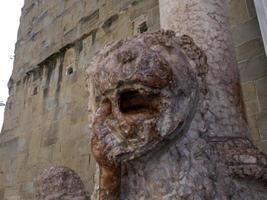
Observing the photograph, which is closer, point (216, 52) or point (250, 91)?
point (216, 52)

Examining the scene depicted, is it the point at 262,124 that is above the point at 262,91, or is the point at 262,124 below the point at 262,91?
below

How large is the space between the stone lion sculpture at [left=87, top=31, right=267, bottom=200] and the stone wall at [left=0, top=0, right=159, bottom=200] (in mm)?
1868

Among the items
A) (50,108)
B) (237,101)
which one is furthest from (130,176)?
(50,108)

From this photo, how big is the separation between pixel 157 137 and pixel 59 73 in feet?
9.92

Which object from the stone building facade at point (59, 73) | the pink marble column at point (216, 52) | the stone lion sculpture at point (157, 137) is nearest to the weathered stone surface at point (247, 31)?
the stone building facade at point (59, 73)

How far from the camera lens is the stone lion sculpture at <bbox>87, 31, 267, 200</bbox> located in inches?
31.5

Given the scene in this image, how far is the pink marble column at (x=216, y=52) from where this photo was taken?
1007mm

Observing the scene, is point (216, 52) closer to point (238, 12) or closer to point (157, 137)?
point (157, 137)

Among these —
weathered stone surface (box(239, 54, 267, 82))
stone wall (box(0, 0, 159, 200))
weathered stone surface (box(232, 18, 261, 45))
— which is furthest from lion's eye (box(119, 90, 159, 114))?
stone wall (box(0, 0, 159, 200))

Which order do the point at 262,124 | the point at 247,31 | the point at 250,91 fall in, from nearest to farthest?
the point at 262,124 → the point at 250,91 → the point at 247,31

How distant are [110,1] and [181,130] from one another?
2684 millimetres

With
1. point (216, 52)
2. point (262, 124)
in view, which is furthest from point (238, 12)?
point (216, 52)

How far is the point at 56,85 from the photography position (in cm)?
364

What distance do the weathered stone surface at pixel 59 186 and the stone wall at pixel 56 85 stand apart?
4.57ft
